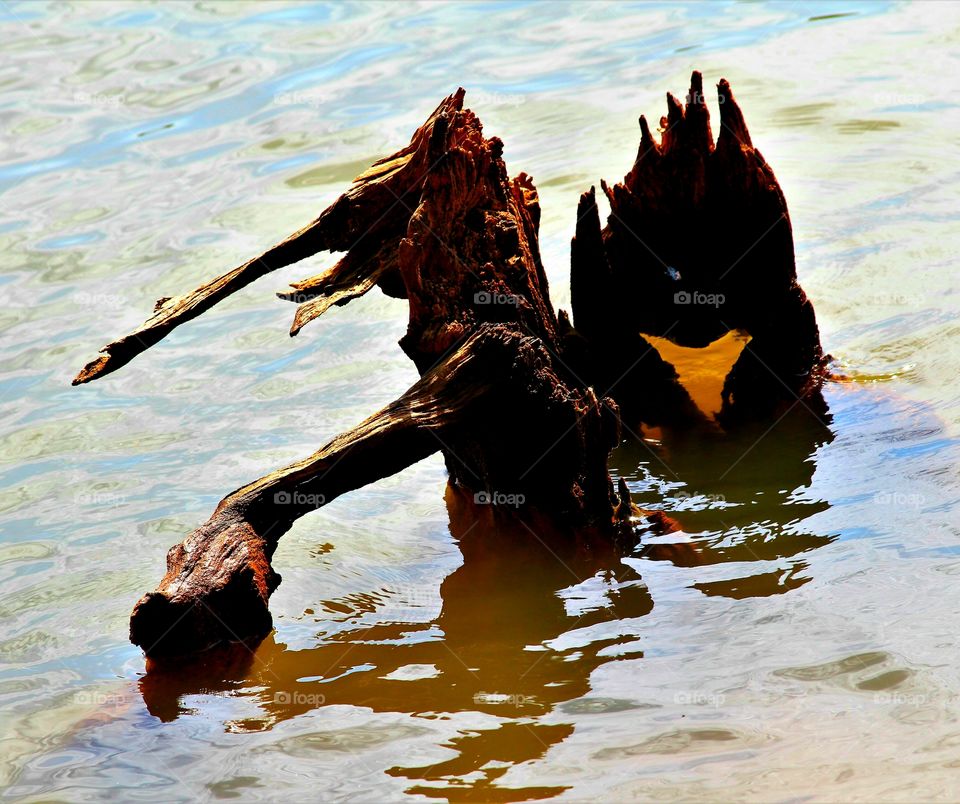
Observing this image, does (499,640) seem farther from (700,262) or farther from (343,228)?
(700,262)

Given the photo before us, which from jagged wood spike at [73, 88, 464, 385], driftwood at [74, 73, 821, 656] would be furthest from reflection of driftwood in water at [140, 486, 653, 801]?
jagged wood spike at [73, 88, 464, 385]

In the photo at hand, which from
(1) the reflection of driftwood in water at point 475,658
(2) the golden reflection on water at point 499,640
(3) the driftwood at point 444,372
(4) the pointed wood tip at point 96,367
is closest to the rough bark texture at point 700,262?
(3) the driftwood at point 444,372

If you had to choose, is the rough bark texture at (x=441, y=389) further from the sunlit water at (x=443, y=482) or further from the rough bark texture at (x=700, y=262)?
the rough bark texture at (x=700, y=262)

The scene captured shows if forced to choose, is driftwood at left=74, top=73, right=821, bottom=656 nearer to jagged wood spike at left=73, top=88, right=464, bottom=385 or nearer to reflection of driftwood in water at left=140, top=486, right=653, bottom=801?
jagged wood spike at left=73, top=88, right=464, bottom=385

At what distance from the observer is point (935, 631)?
5273 mm

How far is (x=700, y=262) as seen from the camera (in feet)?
23.4

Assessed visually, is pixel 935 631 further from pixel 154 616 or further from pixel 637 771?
pixel 154 616

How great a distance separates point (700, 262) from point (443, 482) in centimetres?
185

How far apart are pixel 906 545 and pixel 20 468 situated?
16.2 feet

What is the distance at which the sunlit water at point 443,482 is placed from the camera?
486 cm

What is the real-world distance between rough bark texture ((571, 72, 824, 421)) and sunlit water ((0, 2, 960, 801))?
431mm

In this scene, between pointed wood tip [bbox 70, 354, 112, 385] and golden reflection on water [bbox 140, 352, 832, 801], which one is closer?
golden reflection on water [bbox 140, 352, 832, 801]

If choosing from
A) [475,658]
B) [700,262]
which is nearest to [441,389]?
[475,658]

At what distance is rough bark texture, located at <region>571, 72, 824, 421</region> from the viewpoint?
6965 mm
